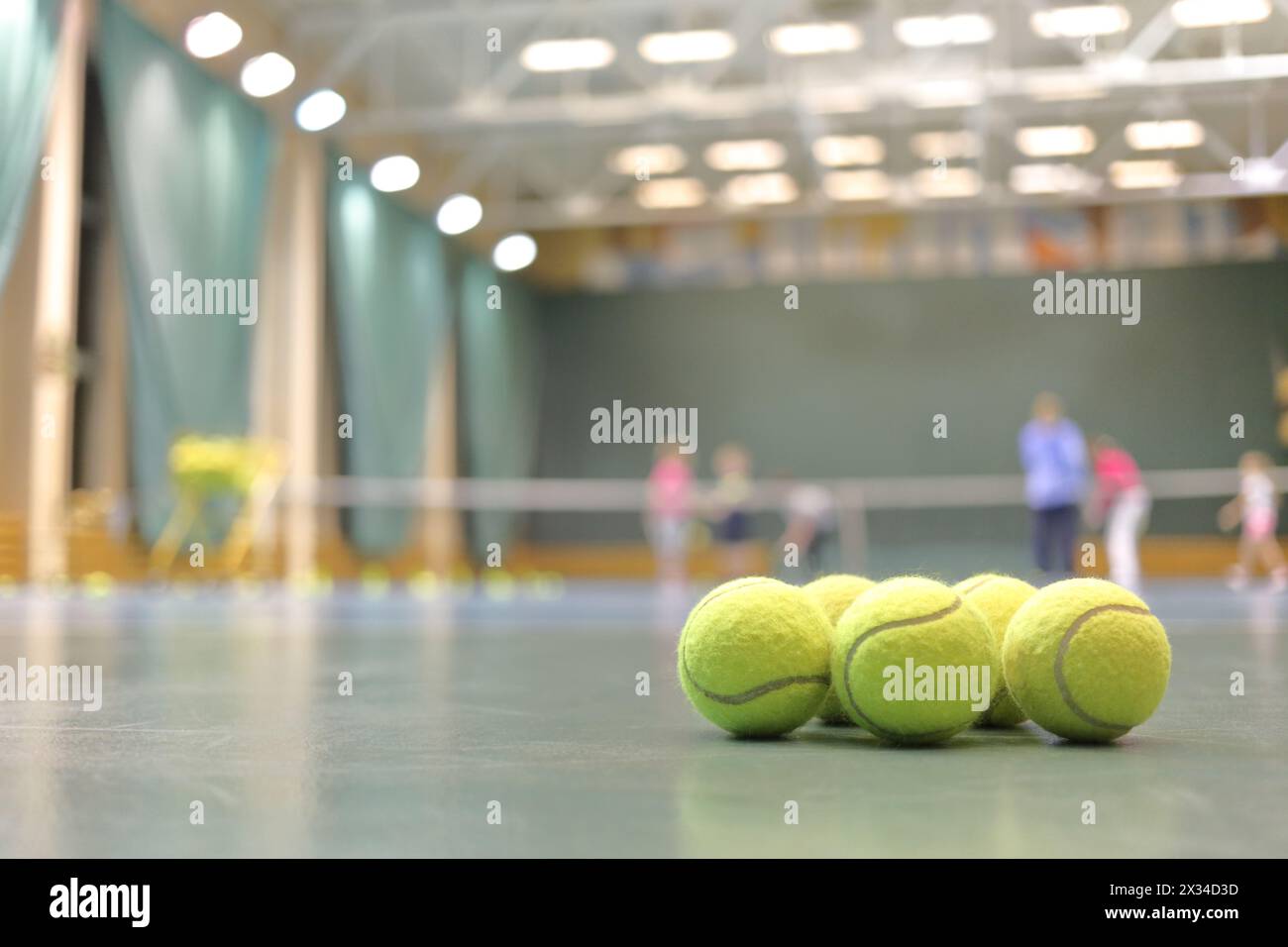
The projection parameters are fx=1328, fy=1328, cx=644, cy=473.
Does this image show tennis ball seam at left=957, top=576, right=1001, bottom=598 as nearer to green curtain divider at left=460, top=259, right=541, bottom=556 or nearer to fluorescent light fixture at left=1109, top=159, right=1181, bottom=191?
fluorescent light fixture at left=1109, top=159, right=1181, bottom=191

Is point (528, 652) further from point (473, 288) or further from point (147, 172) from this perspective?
point (473, 288)

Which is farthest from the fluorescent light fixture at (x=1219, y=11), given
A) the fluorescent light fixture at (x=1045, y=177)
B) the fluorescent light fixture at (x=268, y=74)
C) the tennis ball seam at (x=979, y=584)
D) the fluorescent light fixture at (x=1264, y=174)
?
the tennis ball seam at (x=979, y=584)

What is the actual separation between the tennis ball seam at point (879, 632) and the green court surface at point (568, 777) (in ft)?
0.10

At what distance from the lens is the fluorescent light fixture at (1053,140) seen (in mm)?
16547

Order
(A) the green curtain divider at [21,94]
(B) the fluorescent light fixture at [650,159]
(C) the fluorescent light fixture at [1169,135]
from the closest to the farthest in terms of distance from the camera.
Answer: (A) the green curtain divider at [21,94] → (C) the fluorescent light fixture at [1169,135] → (B) the fluorescent light fixture at [650,159]

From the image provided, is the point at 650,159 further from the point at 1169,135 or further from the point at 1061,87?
the point at 1169,135

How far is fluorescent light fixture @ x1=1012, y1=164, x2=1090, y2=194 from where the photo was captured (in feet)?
57.2

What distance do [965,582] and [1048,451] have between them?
29.0 ft

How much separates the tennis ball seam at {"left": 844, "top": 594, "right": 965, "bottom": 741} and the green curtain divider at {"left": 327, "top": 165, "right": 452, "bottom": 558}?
14.4 meters

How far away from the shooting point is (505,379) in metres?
21.1

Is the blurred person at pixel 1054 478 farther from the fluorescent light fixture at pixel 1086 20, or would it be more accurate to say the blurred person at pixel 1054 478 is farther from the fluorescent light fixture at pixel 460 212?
the fluorescent light fixture at pixel 460 212

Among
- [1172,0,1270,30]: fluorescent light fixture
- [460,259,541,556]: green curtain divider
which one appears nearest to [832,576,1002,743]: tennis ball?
[1172,0,1270,30]: fluorescent light fixture
